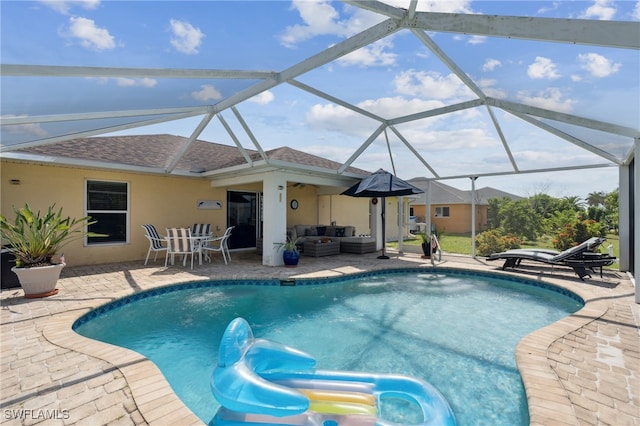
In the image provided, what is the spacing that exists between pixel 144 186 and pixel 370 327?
9.20 metres

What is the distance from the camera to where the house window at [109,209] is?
9.69 metres

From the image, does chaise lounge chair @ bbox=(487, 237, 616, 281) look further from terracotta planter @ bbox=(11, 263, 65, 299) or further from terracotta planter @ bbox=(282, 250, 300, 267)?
terracotta planter @ bbox=(11, 263, 65, 299)

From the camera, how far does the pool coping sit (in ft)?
8.13

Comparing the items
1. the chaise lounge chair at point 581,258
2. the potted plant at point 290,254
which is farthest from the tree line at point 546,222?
the potted plant at point 290,254

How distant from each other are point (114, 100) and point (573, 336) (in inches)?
304

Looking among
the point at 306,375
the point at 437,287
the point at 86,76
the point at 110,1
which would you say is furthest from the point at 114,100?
the point at 437,287

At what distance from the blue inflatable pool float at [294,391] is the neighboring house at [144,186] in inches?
251

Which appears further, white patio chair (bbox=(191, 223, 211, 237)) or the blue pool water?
white patio chair (bbox=(191, 223, 211, 237))

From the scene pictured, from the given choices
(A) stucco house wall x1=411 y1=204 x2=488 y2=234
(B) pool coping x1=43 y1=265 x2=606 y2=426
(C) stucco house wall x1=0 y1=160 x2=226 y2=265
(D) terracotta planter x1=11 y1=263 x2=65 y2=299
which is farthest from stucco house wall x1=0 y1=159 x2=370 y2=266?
(A) stucco house wall x1=411 y1=204 x2=488 y2=234

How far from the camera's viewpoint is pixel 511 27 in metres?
3.25

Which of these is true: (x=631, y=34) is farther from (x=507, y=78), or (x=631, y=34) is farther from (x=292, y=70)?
(x=292, y=70)

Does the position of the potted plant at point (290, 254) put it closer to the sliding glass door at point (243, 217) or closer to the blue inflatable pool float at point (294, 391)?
the sliding glass door at point (243, 217)

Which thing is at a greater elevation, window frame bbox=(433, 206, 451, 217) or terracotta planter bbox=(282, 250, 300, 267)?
window frame bbox=(433, 206, 451, 217)

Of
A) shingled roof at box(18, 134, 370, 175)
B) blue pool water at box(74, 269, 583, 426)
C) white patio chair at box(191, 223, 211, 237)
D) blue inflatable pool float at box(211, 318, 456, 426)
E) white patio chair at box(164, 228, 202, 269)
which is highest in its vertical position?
shingled roof at box(18, 134, 370, 175)
